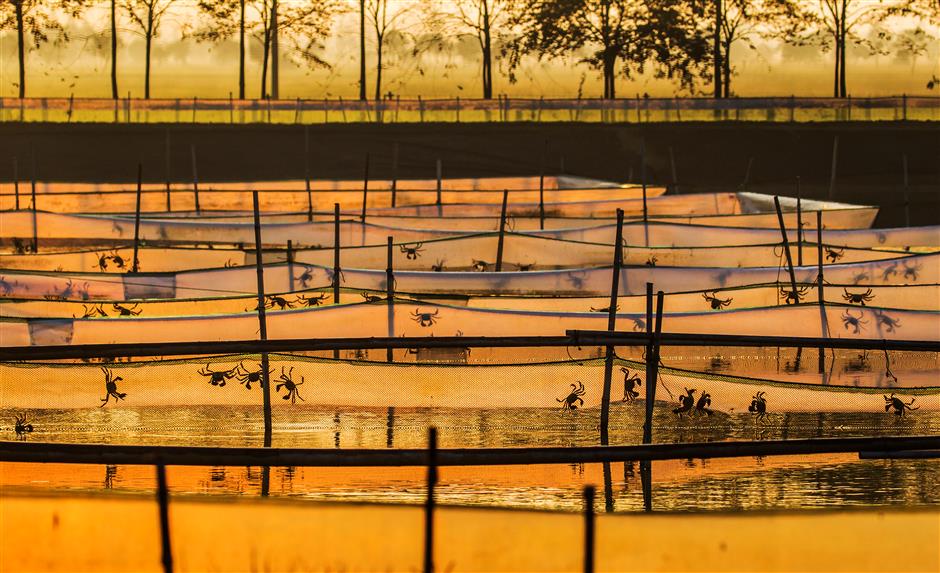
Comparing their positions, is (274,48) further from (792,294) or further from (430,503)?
(430,503)

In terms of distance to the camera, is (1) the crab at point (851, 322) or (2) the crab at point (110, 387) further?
(1) the crab at point (851, 322)

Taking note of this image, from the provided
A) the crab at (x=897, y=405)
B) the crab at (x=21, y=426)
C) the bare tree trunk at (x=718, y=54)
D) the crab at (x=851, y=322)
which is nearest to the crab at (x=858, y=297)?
the crab at (x=851, y=322)

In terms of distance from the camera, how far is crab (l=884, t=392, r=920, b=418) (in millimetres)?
12602

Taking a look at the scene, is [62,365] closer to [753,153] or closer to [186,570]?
[186,570]

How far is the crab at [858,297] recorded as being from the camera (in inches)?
722

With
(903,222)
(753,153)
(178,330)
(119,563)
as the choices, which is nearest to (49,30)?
(753,153)

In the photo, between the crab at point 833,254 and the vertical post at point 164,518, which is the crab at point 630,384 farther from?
the crab at point 833,254

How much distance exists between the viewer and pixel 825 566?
739cm

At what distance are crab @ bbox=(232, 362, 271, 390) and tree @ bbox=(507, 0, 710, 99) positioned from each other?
45.4m

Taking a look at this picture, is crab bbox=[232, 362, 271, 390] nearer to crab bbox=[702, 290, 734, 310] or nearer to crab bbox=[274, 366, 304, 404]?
crab bbox=[274, 366, 304, 404]

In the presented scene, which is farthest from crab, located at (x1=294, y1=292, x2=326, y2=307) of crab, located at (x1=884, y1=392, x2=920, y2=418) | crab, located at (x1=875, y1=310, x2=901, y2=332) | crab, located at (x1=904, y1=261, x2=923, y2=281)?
crab, located at (x1=904, y1=261, x2=923, y2=281)

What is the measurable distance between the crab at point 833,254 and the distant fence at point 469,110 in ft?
75.6

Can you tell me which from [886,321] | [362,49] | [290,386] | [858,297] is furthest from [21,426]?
[362,49]

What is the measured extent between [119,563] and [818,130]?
3976cm
